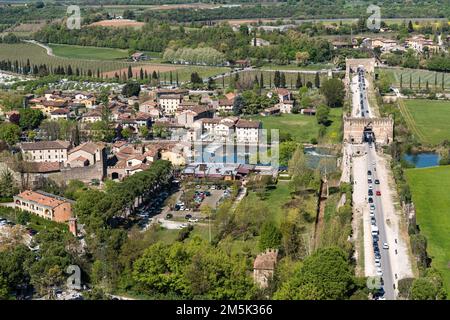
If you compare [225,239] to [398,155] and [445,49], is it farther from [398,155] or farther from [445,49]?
[445,49]

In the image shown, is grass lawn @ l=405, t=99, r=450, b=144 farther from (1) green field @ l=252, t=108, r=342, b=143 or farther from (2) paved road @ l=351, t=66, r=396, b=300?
(1) green field @ l=252, t=108, r=342, b=143

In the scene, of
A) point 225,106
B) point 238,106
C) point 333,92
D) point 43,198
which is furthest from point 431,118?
point 43,198

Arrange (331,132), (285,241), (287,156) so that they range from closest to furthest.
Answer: (285,241) → (287,156) → (331,132)

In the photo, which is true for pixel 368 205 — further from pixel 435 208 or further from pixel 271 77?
pixel 271 77
